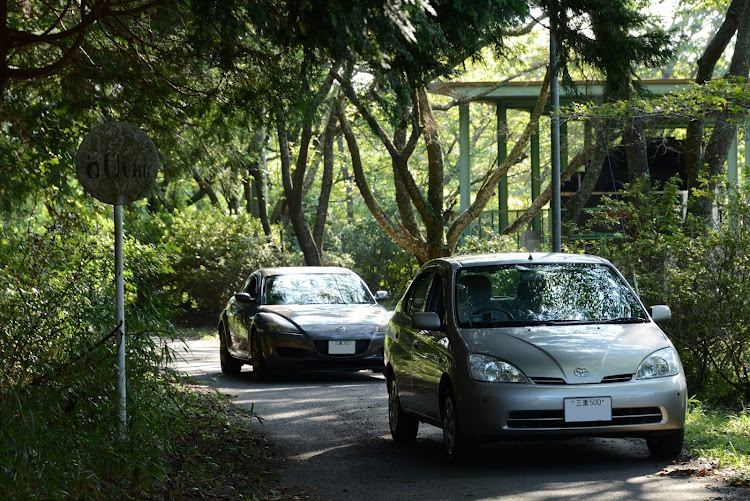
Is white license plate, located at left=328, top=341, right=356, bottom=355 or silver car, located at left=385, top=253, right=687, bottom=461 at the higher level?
silver car, located at left=385, top=253, right=687, bottom=461

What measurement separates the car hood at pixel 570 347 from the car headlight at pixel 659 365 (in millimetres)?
45

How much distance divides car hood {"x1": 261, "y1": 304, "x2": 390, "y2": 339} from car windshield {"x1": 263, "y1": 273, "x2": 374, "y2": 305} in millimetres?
366

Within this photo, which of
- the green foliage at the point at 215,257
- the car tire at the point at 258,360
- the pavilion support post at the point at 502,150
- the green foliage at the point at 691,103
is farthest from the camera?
the green foliage at the point at 215,257

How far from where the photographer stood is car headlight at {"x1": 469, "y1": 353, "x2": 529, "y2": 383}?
28.9 ft

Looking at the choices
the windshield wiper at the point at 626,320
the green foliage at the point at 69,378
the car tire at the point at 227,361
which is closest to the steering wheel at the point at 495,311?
the windshield wiper at the point at 626,320

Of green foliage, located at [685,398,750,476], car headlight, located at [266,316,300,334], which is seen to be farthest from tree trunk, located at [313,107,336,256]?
green foliage, located at [685,398,750,476]

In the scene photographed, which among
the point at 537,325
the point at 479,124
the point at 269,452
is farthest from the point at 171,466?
the point at 479,124

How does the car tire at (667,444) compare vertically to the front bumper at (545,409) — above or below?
below

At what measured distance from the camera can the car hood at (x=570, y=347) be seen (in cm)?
880

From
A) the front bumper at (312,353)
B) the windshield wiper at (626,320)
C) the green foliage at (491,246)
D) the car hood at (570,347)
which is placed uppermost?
the green foliage at (491,246)

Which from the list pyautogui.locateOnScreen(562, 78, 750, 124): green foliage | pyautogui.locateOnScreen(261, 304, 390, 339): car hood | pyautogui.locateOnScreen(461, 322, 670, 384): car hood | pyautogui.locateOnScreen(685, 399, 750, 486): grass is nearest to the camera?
pyautogui.locateOnScreen(461, 322, 670, 384): car hood

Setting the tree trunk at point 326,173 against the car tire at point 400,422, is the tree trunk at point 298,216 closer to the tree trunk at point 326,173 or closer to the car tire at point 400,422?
the tree trunk at point 326,173

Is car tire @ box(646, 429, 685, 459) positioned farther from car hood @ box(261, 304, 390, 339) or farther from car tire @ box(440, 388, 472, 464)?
car hood @ box(261, 304, 390, 339)

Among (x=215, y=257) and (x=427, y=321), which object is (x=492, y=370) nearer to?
(x=427, y=321)
